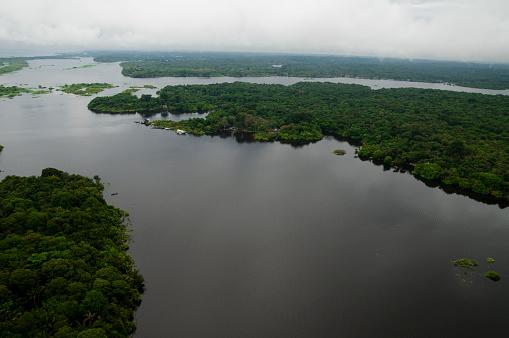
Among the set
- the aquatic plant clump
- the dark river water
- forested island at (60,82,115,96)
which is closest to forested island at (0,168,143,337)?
the dark river water

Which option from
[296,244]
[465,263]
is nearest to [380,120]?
[465,263]

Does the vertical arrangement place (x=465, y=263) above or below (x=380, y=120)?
below

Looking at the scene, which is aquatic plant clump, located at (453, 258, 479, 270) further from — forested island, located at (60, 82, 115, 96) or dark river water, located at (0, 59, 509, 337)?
forested island, located at (60, 82, 115, 96)

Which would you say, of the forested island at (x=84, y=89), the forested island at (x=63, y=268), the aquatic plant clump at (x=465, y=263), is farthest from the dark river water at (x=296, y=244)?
the forested island at (x=84, y=89)

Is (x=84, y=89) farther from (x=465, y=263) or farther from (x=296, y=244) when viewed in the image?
(x=465, y=263)

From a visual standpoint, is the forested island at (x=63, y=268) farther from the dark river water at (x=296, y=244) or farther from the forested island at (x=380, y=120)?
the forested island at (x=380, y=120)

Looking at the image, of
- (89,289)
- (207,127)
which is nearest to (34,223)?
(89,289)
